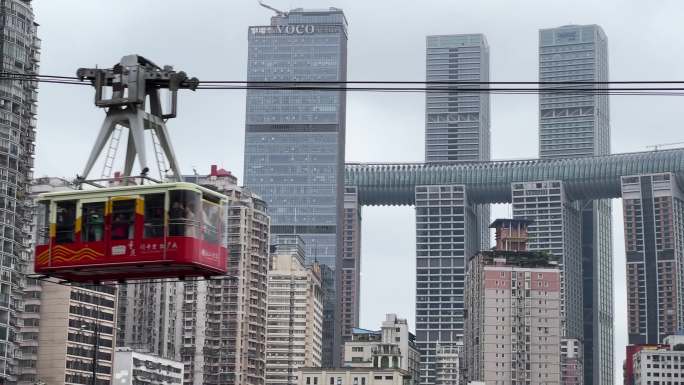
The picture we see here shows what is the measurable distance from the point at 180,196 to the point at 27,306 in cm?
13662

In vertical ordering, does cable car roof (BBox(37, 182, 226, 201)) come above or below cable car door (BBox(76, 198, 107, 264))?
above

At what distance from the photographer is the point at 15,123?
15500 centimetres

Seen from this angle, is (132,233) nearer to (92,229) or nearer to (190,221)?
(92,229)

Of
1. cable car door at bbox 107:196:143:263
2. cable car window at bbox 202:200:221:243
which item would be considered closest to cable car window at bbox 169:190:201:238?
cable car window at bbox 202:200:221:243

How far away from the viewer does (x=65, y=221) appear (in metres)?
47.6

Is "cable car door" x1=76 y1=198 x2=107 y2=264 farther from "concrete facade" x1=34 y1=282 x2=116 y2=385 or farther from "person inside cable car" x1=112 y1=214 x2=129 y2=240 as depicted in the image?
"concrete facade" x1=34 y1=282 x2=116 y2=385

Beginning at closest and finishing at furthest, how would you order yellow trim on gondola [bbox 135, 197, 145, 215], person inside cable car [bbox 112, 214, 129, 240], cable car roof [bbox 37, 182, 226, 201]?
cable car roof [bbox 37, 182, 226, 201]
yellow trim on gondola [bbox 135, 197, 145, 215]
person inside cable car [bbox 112, 214, 129, 240]

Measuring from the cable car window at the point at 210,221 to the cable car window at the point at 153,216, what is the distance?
4.93 feet

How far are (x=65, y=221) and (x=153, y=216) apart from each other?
3.41m

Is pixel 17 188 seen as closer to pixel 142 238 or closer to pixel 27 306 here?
pixel 27 306

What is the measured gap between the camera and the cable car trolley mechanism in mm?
43250

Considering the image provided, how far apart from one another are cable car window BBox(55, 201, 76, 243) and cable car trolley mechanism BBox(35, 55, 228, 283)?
0.03 meters

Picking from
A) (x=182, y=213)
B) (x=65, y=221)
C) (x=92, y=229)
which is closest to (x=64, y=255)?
(x=65, y=221)

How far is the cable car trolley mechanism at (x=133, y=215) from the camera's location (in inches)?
1703
